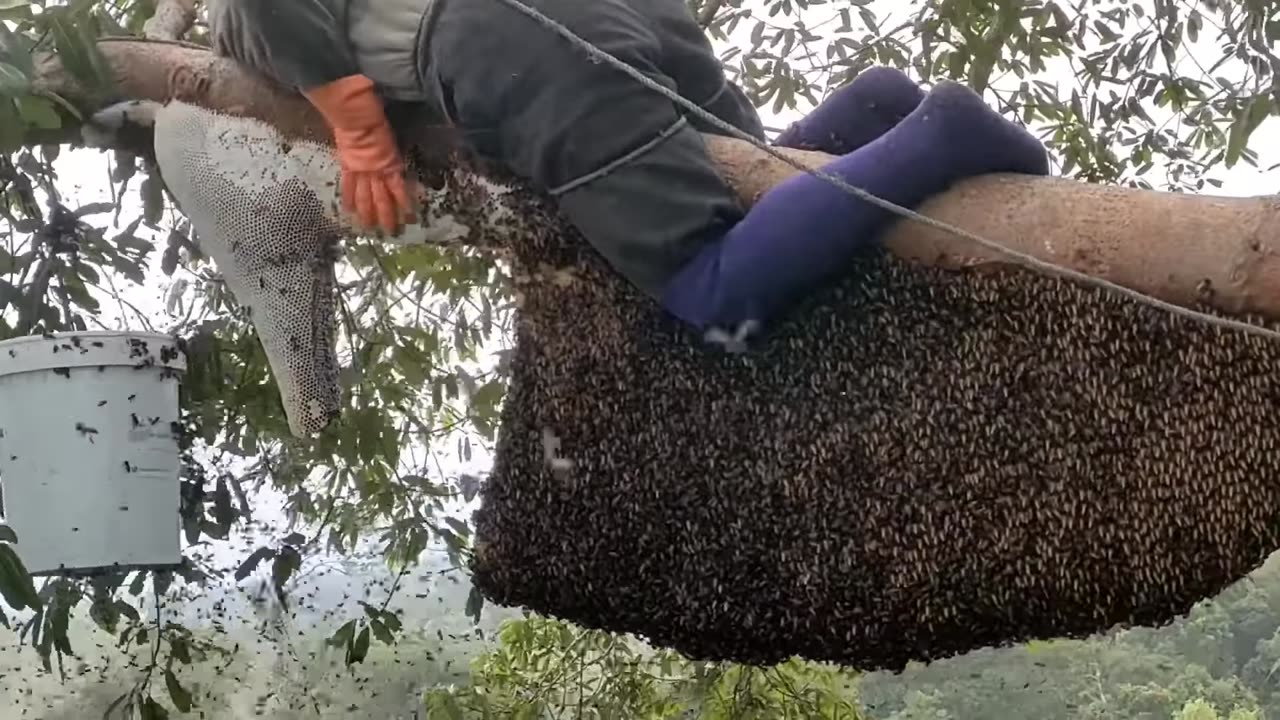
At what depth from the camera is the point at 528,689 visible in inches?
51.1

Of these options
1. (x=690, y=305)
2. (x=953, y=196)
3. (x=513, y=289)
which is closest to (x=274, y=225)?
(x=513, y=289)

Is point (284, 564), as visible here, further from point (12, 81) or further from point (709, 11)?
point (709, 11)

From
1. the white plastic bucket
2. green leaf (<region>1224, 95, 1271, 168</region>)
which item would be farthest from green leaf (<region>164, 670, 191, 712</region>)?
green leaf (<region>1224, 95, 1271, 168</region>)

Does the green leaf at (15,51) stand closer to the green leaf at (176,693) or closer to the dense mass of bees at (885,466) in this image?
the dense mass of bees at (885,466)

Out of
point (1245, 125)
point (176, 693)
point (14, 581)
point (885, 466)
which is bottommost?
point (176, 693)

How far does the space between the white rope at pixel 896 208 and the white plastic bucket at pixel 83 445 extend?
400 millimetres

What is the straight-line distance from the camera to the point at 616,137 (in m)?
0.56

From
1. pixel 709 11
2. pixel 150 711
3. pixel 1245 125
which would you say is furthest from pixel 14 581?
pixel 1245 125

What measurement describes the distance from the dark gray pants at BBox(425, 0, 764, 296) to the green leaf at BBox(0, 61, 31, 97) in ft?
0.91

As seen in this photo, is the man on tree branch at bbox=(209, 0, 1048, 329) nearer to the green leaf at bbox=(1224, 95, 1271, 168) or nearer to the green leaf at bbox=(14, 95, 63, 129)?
the green leaf at bbox=(14, 95, 63, 129)

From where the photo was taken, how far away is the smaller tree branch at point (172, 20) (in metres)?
0.85

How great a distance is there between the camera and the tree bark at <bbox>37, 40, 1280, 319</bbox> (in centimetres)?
49

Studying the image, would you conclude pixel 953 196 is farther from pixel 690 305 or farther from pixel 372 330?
pixel 372 330

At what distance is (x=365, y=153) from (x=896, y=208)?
1.01ft
